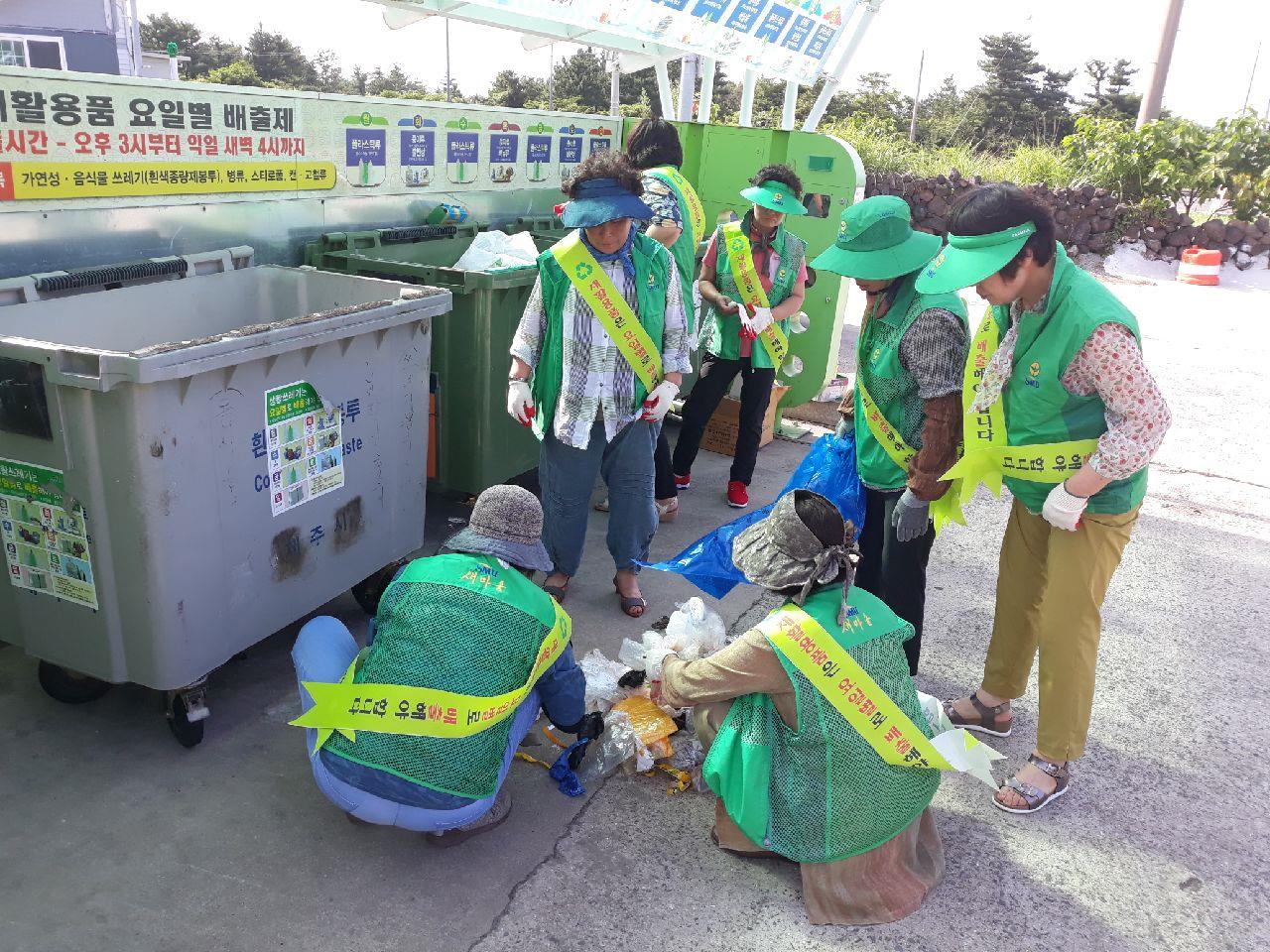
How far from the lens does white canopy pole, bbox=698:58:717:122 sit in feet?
26.3

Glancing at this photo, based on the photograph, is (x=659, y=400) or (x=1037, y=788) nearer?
(x=1037, y=788)

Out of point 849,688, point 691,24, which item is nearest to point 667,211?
point 849,688

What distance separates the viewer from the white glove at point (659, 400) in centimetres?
386

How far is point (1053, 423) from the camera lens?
2.78 metres

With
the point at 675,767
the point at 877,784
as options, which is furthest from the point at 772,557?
the point at 675,767

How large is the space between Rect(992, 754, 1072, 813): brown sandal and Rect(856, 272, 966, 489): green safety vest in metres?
1.01

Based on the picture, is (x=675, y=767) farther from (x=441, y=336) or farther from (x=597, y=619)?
(x=441, y=336)

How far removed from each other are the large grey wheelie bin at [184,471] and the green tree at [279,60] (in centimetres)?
5207

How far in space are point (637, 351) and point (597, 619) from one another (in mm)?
1145

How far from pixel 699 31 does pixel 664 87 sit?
3.59 ft

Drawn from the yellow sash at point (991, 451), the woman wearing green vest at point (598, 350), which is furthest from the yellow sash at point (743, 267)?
the yellow sash at point (991, 451)

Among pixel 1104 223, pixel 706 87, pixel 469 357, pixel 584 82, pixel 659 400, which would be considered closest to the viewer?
pixel 659 400

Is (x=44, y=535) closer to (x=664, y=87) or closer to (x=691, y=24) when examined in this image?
(x=691, y=24)

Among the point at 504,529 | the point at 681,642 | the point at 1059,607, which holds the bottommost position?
the point at 681,642
